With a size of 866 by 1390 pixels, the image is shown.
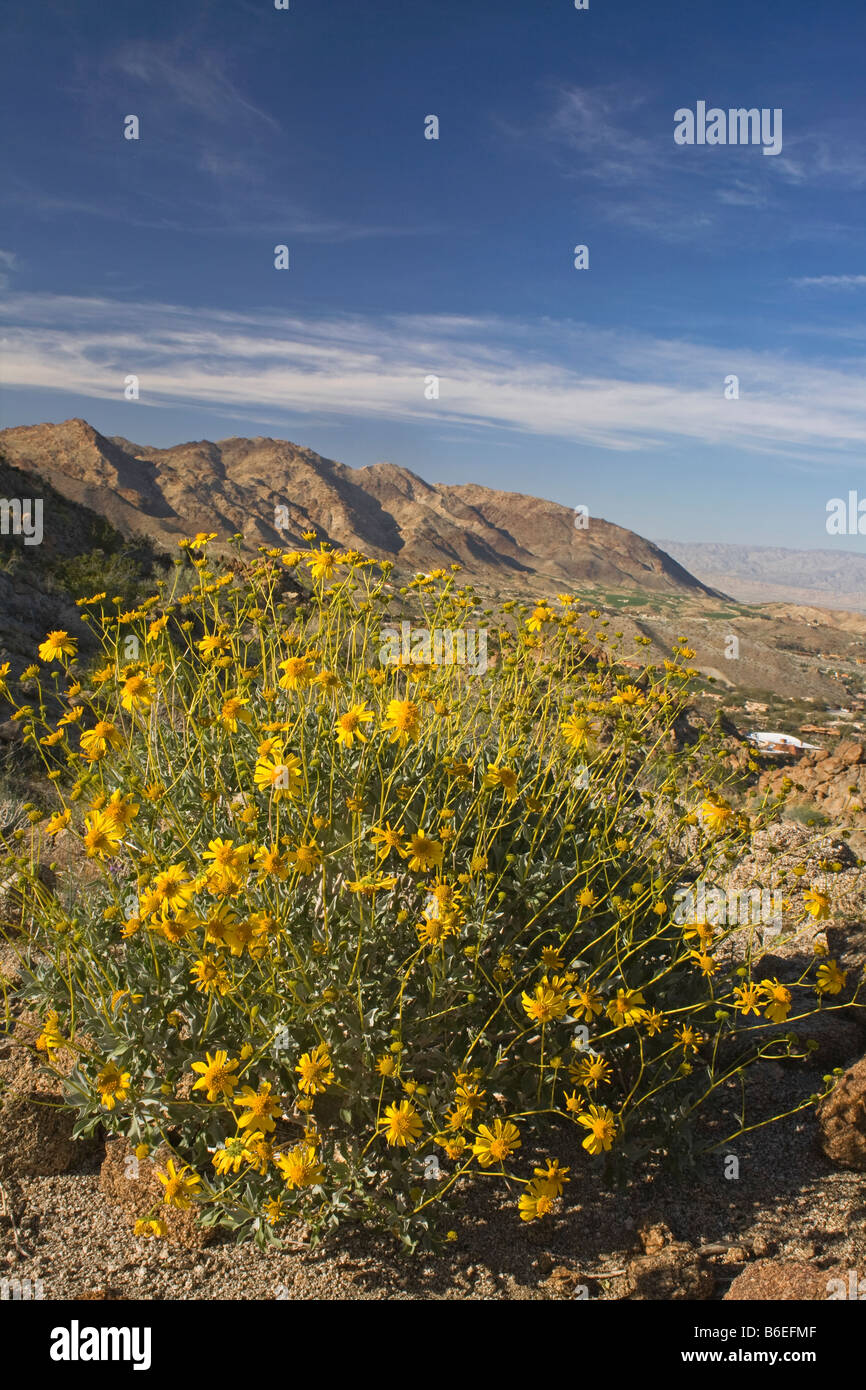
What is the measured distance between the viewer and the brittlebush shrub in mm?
2727

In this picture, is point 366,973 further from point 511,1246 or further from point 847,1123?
point 847,1123

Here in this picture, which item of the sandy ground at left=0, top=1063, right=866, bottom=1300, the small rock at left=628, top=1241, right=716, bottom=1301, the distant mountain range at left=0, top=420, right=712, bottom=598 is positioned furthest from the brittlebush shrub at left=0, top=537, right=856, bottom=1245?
the distant mountain range at left=0, top=420, right=712, bottom=598

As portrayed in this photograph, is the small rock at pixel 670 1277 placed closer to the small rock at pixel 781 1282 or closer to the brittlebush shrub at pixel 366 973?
the small rock at pixel 781 1282

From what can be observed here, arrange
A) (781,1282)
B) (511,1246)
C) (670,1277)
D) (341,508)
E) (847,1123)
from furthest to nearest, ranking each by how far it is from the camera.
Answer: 1. (341,508)
2. (847,1123)
3. (511,1246)
4. (670,1277)
5. (781,1282)

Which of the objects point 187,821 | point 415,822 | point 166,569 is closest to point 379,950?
point 415,822

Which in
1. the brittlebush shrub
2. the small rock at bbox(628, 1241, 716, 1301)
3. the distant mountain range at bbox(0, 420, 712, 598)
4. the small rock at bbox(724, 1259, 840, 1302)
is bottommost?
the small rock at bbox(628, 1241, 716, 1301)

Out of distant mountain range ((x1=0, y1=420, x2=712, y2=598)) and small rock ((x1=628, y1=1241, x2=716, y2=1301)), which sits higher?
distant mountain range ((x1=0, y1=420, x2=712, y2=598))

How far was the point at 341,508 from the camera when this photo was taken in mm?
115500

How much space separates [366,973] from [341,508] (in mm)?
117107

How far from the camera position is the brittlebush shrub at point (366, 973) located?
8.95ft

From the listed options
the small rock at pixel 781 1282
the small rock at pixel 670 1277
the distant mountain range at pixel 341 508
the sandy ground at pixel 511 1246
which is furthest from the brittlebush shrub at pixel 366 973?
the distant mountain range at pixel 341 508

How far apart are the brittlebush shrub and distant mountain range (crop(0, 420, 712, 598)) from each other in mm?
46420

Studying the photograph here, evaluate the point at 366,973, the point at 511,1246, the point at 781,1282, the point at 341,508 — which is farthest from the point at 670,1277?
the point at 341,508

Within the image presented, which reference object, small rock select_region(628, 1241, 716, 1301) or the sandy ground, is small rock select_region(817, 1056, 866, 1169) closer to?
the sandy ground
